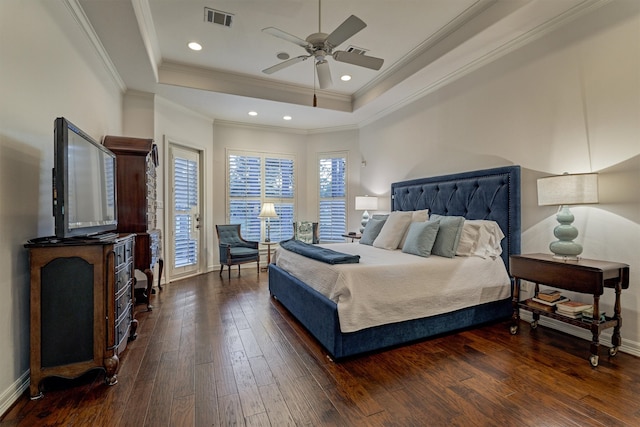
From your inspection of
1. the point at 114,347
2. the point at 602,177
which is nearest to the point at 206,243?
the point at 114,347

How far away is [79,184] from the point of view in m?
1.98

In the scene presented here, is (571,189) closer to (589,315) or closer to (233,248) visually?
(589,315)

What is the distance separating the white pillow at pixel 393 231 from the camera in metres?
3.62

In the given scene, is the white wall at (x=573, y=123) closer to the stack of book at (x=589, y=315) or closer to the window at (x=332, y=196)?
the stack of book at (x=589, y=315)

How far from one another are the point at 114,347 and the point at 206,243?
365cm

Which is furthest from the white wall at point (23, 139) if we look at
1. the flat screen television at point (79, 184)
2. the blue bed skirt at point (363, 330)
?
the blue bed skirt at point (363, 330)

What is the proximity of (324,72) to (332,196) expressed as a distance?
11.4ft

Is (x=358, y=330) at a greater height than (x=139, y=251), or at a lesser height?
lesser

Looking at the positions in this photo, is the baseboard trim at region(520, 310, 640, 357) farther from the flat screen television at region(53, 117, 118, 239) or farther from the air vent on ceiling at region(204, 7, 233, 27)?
the air vent on ceiling at region(204, 7, 233, 27)

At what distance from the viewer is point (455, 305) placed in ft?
8.89

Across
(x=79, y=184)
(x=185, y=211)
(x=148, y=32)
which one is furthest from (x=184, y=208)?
(x=79, y=184)

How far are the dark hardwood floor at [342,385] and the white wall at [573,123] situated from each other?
2.82 feet

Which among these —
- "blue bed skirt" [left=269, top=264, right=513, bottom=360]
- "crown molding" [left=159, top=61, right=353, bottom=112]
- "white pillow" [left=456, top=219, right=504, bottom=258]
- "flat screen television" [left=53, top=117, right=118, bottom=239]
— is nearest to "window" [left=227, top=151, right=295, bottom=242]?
"crown molding" [left=159, top=61, right=353, bottom=112]

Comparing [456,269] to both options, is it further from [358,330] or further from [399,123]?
[399,123]
